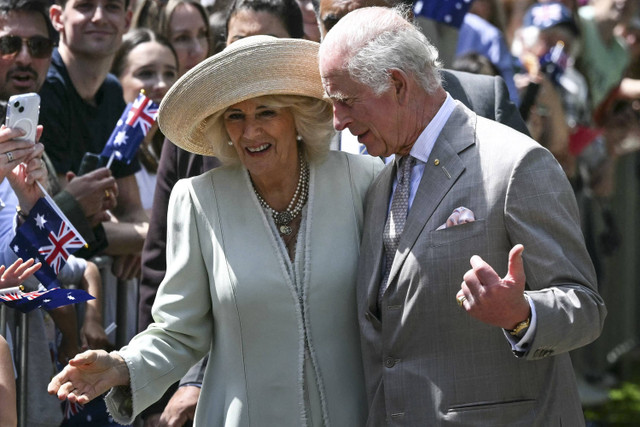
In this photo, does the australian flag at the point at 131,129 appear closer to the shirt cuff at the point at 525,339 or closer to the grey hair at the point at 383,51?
the grey hair at the point at 383,51

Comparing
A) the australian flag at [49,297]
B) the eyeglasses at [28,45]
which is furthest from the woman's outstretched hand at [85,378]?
the eyeglasses at [28,45]

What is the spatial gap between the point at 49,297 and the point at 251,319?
86 centimetres

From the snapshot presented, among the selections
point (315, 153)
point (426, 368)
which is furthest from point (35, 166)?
point (426, 368)

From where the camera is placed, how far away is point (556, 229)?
3.62m

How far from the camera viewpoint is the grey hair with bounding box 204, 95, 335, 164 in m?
4.25

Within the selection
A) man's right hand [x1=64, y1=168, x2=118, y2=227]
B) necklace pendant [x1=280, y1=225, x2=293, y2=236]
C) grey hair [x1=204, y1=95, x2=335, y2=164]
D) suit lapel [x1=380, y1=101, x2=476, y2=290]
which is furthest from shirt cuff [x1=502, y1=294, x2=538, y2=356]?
man's right hand [x1=64, y1=168, x2=118, y2=227]

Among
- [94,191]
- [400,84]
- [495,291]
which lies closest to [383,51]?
[400,84]

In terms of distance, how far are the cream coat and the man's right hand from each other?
1.22m

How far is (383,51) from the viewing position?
12.5 feet

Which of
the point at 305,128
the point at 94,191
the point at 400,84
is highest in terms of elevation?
the point at 400,84

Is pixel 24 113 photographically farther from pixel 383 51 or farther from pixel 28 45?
pixel 383 51

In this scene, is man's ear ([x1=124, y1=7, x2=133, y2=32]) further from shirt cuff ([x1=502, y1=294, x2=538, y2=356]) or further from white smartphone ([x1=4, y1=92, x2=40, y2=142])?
shirt cuff ([x1=502, y1=294, x2=538, y2=356])

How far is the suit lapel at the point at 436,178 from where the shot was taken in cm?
380

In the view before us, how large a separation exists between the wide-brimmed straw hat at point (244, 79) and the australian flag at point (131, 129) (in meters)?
1.23
